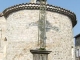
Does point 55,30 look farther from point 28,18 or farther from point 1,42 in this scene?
point 1,42

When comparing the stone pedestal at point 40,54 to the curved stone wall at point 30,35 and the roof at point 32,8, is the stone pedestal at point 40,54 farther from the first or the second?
the roof at point 32,8

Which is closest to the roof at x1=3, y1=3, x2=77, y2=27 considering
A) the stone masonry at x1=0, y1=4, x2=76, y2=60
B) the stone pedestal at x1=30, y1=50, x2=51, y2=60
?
the stone masonry at x1=0, y1=4, x2=76, y2=60

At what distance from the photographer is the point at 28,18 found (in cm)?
1647

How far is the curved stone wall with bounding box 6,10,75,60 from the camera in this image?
1614cm

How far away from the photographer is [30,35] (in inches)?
639

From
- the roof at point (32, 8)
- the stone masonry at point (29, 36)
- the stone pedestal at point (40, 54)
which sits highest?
the roof at point (32, 8)

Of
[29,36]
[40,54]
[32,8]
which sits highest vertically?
[32,8]

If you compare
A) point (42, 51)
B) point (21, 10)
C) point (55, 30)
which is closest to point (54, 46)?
point (55, 30)

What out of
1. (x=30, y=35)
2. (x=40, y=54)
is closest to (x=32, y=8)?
(x=30, y=35)

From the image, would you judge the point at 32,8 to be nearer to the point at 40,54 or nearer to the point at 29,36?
the point at 29,36

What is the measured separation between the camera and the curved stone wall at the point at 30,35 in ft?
53.0

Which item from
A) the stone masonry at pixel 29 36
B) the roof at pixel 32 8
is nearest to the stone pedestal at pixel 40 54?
the stone masonry at pixel 29 36

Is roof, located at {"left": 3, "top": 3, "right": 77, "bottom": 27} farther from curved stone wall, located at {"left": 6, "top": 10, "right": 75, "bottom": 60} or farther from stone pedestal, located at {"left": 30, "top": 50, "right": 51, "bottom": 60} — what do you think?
stone pedestal, located at {"left": 30, "top": 50, "right": 51, "bottom": 60}

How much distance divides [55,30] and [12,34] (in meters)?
2.96
